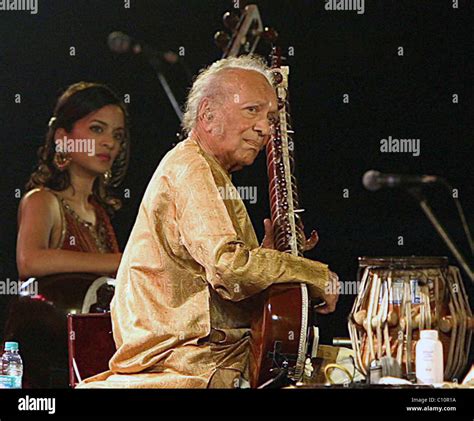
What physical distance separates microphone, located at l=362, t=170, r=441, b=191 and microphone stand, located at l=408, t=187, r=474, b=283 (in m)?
0.04

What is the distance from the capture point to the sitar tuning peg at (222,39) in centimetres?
543

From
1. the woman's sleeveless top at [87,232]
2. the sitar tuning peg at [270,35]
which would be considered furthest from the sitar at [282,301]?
the woman's sleeveless top at [87,232]

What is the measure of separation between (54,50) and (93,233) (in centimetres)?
81

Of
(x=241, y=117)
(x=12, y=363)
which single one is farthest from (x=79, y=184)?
(x=241, y=117)

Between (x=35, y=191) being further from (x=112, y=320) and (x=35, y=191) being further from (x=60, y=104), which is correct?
(x=112, y=320)

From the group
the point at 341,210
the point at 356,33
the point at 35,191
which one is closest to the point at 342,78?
the point at 356,33

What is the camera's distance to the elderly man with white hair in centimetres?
433

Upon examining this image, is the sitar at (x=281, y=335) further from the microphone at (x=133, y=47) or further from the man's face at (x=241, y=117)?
the microphone at (x=133, y=47)

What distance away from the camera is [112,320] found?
4.59 meters

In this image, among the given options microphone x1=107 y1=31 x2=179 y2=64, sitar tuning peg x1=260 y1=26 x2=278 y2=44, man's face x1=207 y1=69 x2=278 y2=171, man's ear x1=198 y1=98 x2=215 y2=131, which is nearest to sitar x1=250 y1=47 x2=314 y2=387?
man's face x1=207 y1=69 x2=278 y2=171

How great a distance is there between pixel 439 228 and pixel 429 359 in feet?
4.85

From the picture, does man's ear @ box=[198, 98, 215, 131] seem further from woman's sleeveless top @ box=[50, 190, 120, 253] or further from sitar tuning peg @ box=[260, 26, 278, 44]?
woman's sleeveless top @ box=[50, 190, 120, 253]

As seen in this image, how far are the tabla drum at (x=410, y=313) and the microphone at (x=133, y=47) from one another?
6.13ft

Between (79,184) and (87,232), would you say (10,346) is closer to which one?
(87,232)
